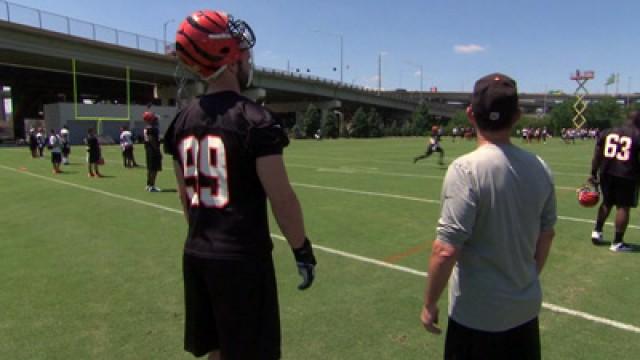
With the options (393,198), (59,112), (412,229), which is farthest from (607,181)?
(59,112)

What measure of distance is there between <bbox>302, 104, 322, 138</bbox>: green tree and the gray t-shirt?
2947 inches

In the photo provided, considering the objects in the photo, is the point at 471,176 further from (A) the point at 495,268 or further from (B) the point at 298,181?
(B) the point at 298,181

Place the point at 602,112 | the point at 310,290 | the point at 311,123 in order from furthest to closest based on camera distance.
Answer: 1. the point at 602,112
2. the point at 311,123
3. the point at 310,290

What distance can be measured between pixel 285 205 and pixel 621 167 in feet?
20.5

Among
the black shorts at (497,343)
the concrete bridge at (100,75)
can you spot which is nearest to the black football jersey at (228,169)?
the black shorts at (497,343)

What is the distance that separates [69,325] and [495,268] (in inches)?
153

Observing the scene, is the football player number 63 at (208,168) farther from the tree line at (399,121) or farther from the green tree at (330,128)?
the green tree at (330,128)

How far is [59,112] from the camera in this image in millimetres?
51094

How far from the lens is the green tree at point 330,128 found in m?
78.2

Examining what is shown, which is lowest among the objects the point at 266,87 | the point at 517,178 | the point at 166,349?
the point at 166,349

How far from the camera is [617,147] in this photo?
23.4 ft

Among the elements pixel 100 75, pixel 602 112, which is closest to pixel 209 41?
pixel 100 75

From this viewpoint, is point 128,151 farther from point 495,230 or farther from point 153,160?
point 495,230

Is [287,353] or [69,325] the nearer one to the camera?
[287,353]
